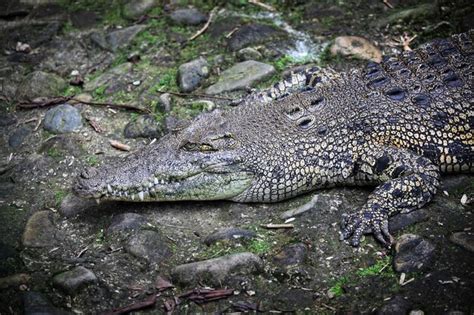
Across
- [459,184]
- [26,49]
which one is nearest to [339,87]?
[459,184]

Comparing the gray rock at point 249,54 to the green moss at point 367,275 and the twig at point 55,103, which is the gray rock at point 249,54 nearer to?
the twig at point 55,103

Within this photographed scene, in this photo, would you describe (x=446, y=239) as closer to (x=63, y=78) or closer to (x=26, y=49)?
(x=63, y=78)

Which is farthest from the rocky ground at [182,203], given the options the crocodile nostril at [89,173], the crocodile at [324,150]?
the crocodile nostril at [89,173]

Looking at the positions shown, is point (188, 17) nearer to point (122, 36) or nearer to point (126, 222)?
point (122, 36)

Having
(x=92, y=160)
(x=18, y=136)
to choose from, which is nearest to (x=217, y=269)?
(x=92, y=160)

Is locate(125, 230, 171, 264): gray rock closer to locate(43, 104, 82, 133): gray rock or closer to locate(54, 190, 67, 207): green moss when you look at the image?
locate(54, 190, 67, 207): green moss
